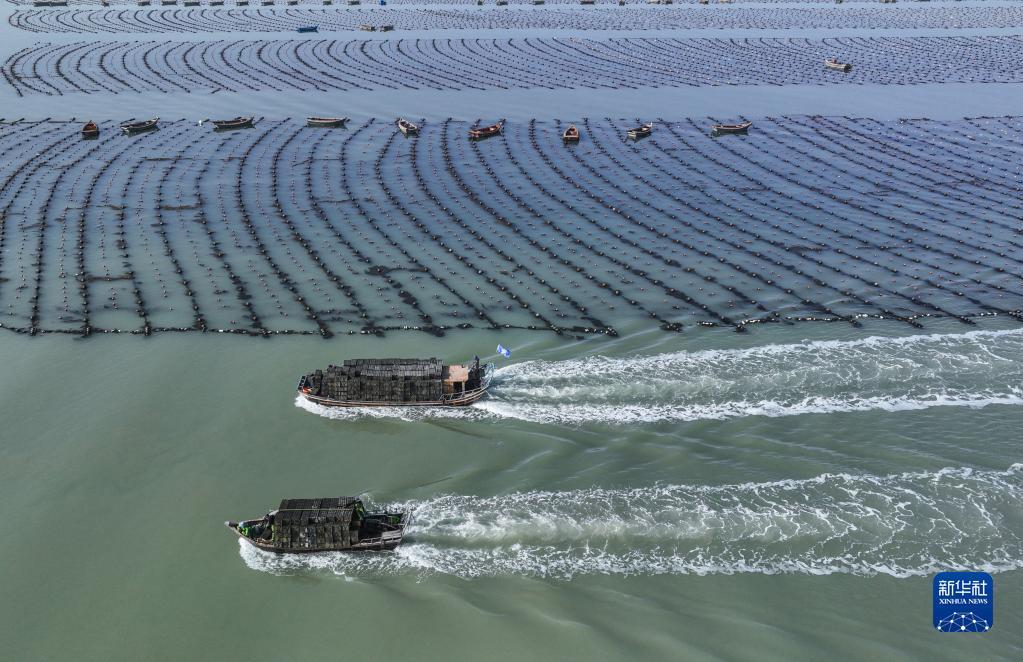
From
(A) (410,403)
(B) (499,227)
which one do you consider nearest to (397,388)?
(A) (410,403)

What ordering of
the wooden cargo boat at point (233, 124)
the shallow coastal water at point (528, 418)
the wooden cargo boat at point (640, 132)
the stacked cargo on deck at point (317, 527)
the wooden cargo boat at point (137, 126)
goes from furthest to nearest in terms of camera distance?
the wooden cargo boat at point (233, 124)
the wooden cargo boat at point (137, 126)
the wooden cargo boat at point (640, 132)
the stacked cargo on deck at point (317, 527)
the shallow coastal water at point (528, 418)

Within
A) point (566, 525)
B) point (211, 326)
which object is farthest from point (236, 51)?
point (566, 525)

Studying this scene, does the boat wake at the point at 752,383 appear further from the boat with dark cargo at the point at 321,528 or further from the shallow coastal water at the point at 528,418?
the boat with dark cargo at the point at 321,528

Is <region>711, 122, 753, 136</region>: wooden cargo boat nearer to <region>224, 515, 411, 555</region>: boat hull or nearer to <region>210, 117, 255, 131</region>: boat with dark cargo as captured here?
<region>210, 117, 255, 131</region>: boat with dark cargo

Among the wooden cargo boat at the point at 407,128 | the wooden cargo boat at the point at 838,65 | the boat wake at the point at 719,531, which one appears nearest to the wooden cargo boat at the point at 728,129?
the wooden cargo boat at the point at 407,128

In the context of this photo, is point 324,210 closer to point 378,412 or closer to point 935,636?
point 378,412

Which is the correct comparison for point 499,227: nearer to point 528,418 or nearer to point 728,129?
point 528,418

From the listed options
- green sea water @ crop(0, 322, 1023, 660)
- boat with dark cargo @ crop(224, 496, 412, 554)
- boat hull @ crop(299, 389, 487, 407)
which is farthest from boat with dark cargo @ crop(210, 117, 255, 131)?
boat with dark cargo @ crop(224, 496, 412, 554)
